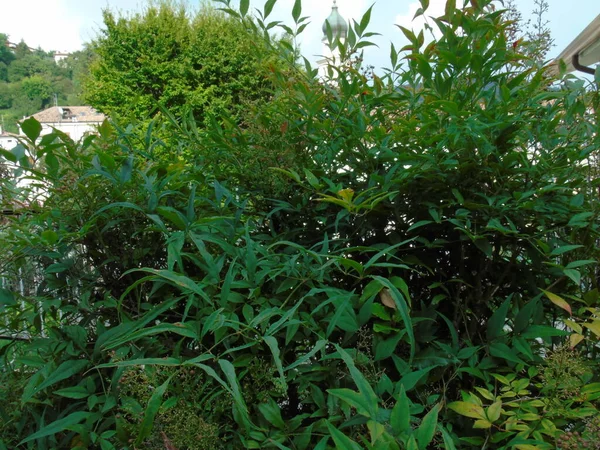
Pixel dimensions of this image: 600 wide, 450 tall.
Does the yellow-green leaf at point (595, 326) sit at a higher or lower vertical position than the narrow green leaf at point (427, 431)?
higher

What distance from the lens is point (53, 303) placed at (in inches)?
43.6

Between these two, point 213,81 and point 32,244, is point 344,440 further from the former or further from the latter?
point 213,81

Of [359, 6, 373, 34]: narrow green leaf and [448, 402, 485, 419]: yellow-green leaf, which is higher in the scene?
[359, 6, 373, 34]: narrow green leaf

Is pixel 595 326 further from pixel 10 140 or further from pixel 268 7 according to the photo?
pixel 10 140

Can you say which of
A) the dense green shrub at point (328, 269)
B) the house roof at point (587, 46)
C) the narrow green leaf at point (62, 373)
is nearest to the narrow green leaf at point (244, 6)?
the dense green shrub at point (328, 269)

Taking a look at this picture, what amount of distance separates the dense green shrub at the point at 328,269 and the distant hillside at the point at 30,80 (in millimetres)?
74878

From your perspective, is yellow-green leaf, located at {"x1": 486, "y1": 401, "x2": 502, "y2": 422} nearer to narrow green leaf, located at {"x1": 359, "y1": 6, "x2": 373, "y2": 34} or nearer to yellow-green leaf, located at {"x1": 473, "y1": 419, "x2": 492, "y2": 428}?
yellow-green leaf, located at {"x1": 473, "y1": 419, "x2": 492, "y2": 428}

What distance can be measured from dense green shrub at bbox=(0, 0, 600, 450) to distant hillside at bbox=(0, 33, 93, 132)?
246 ft

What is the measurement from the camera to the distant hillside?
76438mm

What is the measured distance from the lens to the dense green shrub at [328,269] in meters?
0.93

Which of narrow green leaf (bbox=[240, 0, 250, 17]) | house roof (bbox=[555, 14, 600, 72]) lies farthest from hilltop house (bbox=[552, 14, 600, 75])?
narrow green leaf (bbox=[240, 0, 250, 17])

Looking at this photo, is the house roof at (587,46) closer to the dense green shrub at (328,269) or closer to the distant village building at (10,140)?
the dense green shrub at (328,269)

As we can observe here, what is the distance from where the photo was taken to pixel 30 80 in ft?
261

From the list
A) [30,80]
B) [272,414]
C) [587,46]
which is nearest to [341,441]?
[272,414]
